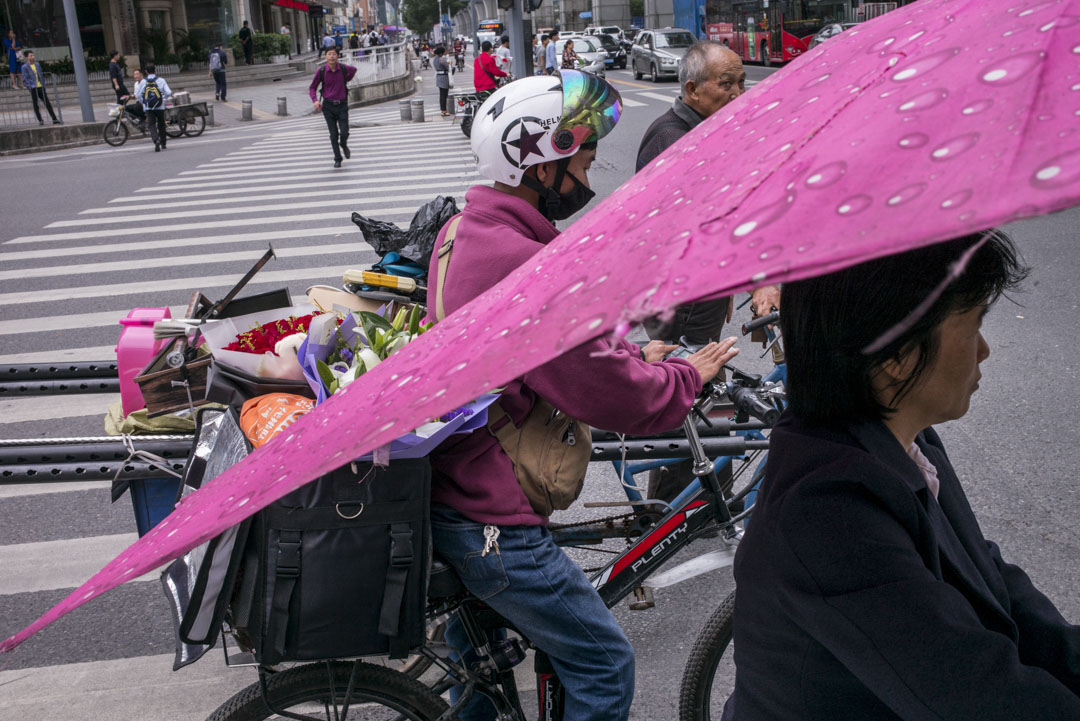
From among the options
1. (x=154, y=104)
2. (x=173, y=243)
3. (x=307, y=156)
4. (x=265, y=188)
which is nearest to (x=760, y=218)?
(x=173, y=243)

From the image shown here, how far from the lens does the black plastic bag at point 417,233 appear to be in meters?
3.86

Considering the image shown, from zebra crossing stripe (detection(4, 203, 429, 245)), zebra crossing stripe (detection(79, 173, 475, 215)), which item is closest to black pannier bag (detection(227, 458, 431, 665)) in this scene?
zebra crossing stripe (detection(4, 203, 429, 245))

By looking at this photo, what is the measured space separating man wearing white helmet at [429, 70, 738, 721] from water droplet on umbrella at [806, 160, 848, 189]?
1.11 metres

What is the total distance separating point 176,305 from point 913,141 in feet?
25.5

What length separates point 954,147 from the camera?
1.99ft

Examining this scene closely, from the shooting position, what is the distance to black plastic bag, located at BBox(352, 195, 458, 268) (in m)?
3.86

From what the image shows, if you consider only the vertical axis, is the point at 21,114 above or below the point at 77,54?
below

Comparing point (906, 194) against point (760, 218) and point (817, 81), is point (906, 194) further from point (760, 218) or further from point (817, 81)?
point (817, 81)

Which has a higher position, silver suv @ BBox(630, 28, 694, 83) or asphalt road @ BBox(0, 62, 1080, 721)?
silver suv @ BBox(630, 28, 694, 83)

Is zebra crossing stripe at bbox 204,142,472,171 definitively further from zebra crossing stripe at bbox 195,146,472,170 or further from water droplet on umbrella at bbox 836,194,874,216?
water droplet on umbrella at bbox 836,194,874,216

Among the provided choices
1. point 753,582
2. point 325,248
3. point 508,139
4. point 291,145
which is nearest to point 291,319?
point 508,139

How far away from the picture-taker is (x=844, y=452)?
1.17 m

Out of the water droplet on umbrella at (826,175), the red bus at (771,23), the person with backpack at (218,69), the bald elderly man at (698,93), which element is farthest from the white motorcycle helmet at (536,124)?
the person with backpack at (218,69)

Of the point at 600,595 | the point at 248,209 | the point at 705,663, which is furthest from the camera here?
the point at 248,209
